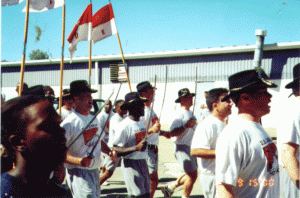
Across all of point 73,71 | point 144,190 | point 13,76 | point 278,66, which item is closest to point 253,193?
point 144,190

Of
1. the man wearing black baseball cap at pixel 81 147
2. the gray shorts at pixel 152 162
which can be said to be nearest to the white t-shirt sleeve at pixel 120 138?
the man wearing black baseball cap at pixel 81 147

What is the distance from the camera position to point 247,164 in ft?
7.61

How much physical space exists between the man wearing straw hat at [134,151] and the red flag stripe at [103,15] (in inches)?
118

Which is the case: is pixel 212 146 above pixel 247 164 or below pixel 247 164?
below

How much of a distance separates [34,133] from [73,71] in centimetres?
2542

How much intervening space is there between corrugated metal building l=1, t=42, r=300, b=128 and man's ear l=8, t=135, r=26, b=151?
66.8 ft

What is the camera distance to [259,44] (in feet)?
61.1

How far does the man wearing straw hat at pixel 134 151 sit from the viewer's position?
4488 millimetres

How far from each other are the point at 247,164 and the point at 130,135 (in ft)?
8.46

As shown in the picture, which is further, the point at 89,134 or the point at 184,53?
the point at 184,53

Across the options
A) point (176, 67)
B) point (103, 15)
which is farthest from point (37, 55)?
point (103, 15)

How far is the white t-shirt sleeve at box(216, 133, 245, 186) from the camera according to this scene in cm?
229

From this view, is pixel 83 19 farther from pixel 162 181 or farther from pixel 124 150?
pixel 162 181

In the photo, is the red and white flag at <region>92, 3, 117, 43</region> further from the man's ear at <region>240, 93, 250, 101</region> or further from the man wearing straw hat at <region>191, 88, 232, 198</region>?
the man's ear at <region>240, 93, 250, 101</region>
